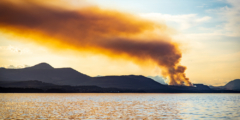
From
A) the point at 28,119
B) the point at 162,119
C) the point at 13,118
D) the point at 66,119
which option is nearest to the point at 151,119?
the point at 162,119

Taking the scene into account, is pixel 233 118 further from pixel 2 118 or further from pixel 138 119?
pixel 2 118

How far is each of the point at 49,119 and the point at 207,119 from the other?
33.6 metres

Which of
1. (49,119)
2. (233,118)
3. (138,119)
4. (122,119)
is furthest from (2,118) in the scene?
(233,118)

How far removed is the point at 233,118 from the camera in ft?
189

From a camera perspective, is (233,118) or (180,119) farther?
(233,118)

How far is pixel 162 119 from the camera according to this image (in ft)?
176

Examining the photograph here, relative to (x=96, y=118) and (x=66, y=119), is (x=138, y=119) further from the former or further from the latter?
(x=66, y=119)

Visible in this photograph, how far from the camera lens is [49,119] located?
171 ft

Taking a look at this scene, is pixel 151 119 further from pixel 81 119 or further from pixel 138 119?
pixel 81 119

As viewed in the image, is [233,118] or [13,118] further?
[233,118]

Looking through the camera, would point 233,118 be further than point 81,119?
Yes

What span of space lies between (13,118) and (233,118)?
4797cm

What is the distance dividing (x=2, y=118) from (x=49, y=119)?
388 inches

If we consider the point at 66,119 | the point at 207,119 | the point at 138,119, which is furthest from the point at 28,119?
the point at 207,119
